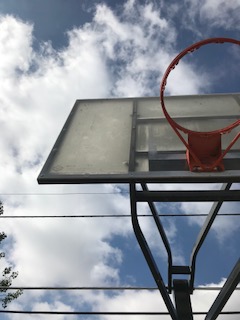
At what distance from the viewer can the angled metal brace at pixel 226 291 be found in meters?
3.57

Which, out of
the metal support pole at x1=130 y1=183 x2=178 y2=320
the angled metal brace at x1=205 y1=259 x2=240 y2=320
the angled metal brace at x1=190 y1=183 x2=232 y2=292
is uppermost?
the angled metal brace at x1=190 y1=183 x2=232 y2=292

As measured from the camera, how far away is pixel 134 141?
3.51m

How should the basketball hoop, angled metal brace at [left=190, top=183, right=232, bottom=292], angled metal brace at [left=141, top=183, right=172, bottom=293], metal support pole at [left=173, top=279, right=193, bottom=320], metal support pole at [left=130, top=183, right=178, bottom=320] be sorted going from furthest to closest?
metal support pole at [left=173, top=279, right=193, bottom=320]
angled metal brace at [left=141, top=183, right=172, bottom=293]
angled metal brace at [left=190, top=183, right=232, bottom=292]
metal support pole at [left=130, top=183, right=178, bottom=320]
the basketball hoop

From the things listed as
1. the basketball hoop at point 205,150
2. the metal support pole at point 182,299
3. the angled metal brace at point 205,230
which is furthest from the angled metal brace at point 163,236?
the basketball hoop at point 205,150

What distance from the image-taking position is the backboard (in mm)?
2988

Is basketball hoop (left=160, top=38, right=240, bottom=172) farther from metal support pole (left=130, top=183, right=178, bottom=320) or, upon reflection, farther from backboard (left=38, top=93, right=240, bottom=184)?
metal support pole (left=130, top=183, right=178, bottom=320)

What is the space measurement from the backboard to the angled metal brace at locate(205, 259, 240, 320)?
1.35 m

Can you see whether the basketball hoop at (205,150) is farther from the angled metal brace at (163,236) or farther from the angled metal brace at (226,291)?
the angled metal brace at (226,291)

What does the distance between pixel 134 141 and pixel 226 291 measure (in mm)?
2103

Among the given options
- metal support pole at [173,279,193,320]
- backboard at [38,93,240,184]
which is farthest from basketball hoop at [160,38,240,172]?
metal support pole at [173,279,193,320]

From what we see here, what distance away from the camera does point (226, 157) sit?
3.12 meters

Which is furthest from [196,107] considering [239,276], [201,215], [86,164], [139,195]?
[201,215]

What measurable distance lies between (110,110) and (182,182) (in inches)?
66.7

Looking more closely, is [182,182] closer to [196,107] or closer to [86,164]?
[86,164]
